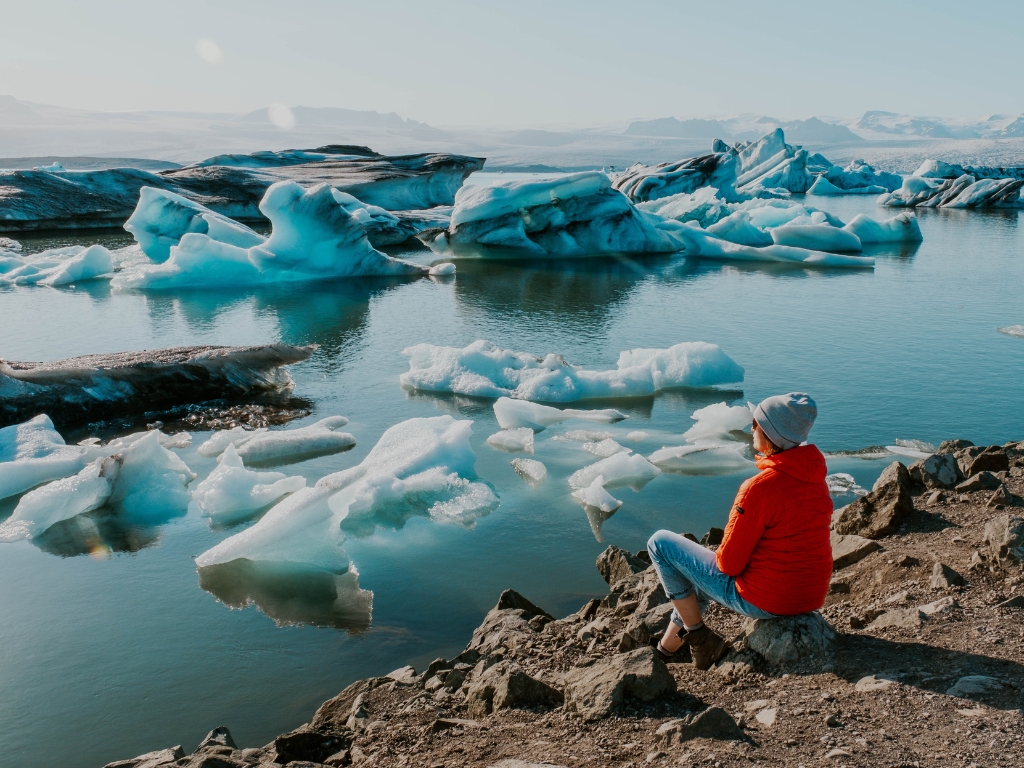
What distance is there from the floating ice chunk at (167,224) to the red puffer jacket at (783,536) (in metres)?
13.7

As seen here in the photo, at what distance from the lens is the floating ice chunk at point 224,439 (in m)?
5.86

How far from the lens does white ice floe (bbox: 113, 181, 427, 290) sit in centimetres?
1295

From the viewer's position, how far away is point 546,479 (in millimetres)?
5348

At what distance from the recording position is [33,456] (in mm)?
5480

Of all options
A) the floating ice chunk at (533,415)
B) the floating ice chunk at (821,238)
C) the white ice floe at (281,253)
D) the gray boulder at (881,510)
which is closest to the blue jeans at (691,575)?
the gray boulder at (881,510)

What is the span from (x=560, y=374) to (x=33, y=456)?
13.0 feet

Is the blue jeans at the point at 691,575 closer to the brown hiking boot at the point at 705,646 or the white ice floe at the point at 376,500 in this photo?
the brown hiking boot at the point at 705,646

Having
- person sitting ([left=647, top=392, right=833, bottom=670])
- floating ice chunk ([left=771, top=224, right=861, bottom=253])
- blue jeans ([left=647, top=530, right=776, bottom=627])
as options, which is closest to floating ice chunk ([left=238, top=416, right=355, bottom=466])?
blue jeans ([left=647, top=530, right=776, bottom=627])

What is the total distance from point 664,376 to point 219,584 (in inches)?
177

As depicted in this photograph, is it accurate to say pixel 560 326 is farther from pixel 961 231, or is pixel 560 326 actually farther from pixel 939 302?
pixel 961 231

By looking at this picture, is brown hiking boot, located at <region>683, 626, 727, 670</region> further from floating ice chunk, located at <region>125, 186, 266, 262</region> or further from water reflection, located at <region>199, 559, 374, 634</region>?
floating ice chunk, located at <region>125, 186, 266, 262</region>

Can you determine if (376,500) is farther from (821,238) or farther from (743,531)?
(821,238)

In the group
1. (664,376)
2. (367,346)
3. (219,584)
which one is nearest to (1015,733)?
(219,584)

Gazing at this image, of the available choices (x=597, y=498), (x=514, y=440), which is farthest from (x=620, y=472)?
(x=514, y=440)
